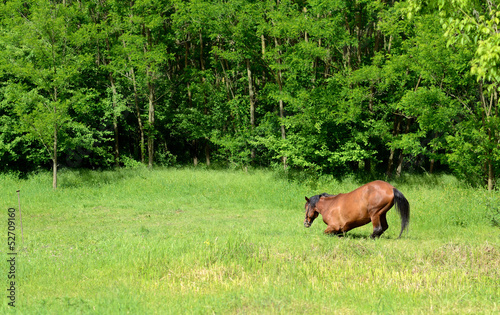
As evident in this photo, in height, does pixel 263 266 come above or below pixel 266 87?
below

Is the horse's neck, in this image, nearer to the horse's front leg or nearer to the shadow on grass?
the horse's front leg

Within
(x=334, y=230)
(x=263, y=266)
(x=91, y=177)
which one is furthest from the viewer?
(x=91, y=177)

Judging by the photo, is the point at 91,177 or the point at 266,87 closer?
the point at 91,177

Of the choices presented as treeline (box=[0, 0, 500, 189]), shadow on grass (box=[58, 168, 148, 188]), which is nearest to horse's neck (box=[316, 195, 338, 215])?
treeline (box=[0, 0, 500, 189])

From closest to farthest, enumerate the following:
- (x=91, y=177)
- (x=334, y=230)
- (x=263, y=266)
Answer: (x=263, y=266) < (x=334, y=230) < (x=91, y=177)

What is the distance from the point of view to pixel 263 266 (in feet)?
27.2

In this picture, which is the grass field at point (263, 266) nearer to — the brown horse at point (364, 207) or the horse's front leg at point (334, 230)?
the horse's front leg at point (334, 230)

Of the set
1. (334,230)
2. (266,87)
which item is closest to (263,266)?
(334,230)

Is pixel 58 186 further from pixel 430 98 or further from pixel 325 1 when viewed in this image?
pixel 430 98

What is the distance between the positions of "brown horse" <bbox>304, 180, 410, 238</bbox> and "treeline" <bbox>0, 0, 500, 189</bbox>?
801cm

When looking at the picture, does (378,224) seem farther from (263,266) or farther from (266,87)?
(266,87)

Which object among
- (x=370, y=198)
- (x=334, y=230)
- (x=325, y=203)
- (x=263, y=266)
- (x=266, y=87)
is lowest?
(x=334, y=230)

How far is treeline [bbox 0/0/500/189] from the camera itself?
19703 millimetres

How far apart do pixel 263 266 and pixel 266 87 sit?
1963cm
